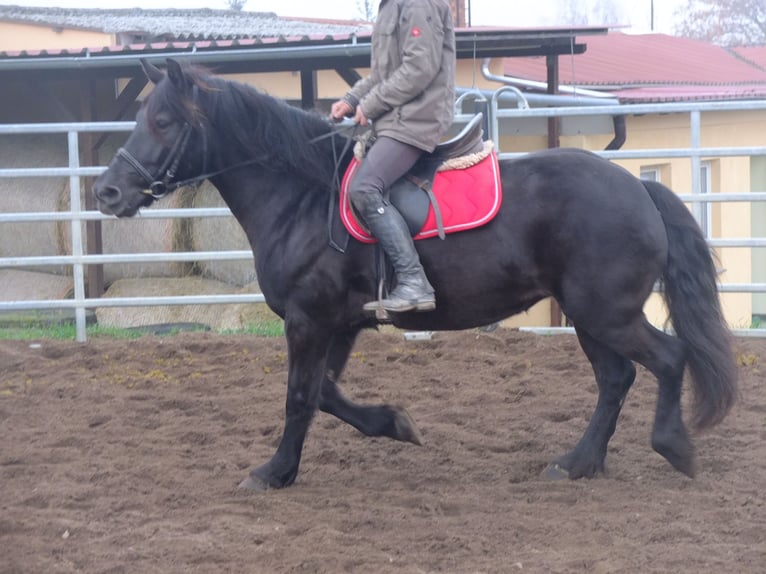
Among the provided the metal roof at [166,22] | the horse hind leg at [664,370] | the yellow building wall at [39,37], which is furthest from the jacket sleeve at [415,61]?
the yellow building wall at [39,37]

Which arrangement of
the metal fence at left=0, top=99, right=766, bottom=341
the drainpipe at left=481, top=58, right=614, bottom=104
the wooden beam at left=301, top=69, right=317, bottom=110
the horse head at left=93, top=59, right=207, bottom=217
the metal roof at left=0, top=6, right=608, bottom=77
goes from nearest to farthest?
the horse head at left=93, top=59, right=207, bottom=217 < the metal fence at left=0, top=99, right=766, bottom=341 < the metal roof at left=0, top=6, right=608, bottom=77 < the wooden beam at left=301, top=69, right=317, bottom=110 < the drainpipe at left=481, top=58, right=614, bottom=104

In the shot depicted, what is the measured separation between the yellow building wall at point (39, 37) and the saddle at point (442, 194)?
12.9 metres

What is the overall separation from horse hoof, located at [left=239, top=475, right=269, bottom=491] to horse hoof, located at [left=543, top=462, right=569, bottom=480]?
1356 mm

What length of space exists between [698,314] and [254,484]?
7.43ft

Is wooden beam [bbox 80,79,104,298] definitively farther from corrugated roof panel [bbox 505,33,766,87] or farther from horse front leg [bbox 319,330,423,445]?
corrugated roof panel [bbox 505,33,766,87]

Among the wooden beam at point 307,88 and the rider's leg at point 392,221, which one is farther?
the wooden beam at point 307,88

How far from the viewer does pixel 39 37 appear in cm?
1709

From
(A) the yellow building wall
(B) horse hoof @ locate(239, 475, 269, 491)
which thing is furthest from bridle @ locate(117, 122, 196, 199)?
(A) the yellow building wall

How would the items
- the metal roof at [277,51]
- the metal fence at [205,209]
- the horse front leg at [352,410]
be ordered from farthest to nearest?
1. the metal roof at [277,51]
2. the metal fence at [205,209]
3. the horse front leg at [352,410]

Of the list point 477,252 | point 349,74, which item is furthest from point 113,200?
point 349,74

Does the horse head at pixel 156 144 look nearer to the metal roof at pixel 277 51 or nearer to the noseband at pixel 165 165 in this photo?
the noseband at pixel 165 165

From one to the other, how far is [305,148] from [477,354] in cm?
303

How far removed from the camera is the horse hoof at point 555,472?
481 cm

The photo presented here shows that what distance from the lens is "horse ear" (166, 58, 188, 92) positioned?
4.59 meters
